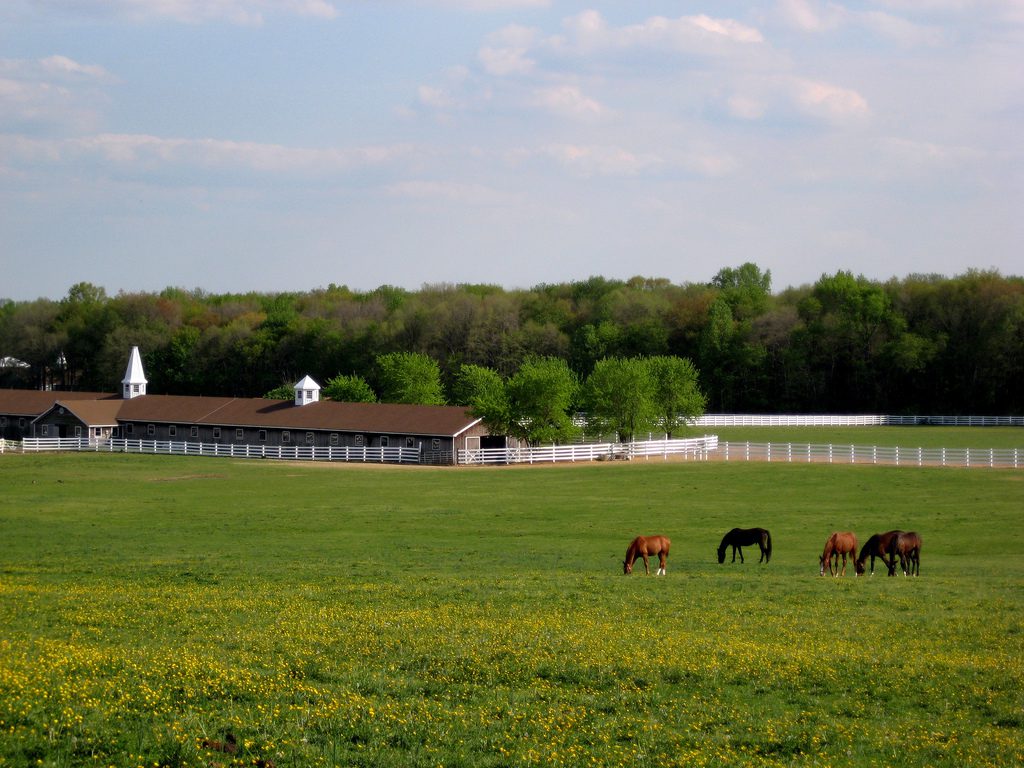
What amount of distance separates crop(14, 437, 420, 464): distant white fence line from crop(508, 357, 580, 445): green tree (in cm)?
654

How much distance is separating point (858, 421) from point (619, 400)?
37.9 m

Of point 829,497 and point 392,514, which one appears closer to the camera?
point 392,514

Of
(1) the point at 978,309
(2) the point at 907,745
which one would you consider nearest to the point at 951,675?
(2) the point at 907,745

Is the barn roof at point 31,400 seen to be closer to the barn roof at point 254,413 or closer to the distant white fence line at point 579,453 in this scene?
the barn roof at point 254,413

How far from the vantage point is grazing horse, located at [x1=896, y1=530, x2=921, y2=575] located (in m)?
23.7

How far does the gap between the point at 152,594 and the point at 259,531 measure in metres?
13.5

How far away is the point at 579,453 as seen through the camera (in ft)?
202

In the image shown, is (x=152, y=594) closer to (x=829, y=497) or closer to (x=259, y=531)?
(x=259, y=531)

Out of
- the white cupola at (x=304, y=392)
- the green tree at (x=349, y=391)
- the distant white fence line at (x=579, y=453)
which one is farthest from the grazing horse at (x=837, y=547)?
the green tree at (x=349, y=391)

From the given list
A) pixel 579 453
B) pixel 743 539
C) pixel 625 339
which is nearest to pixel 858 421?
pixel 625 339

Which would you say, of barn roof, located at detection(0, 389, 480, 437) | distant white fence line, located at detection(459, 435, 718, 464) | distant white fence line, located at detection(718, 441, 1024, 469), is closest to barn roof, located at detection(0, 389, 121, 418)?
barn roof, located at detection(0, 389, 480, 437)

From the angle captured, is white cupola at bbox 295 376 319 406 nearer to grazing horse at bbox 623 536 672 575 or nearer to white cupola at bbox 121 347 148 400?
white cupola at bbox 121 347 148 400

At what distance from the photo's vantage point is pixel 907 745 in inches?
389

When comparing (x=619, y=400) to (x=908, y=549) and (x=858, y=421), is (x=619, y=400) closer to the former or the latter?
(x=858, y=421)
